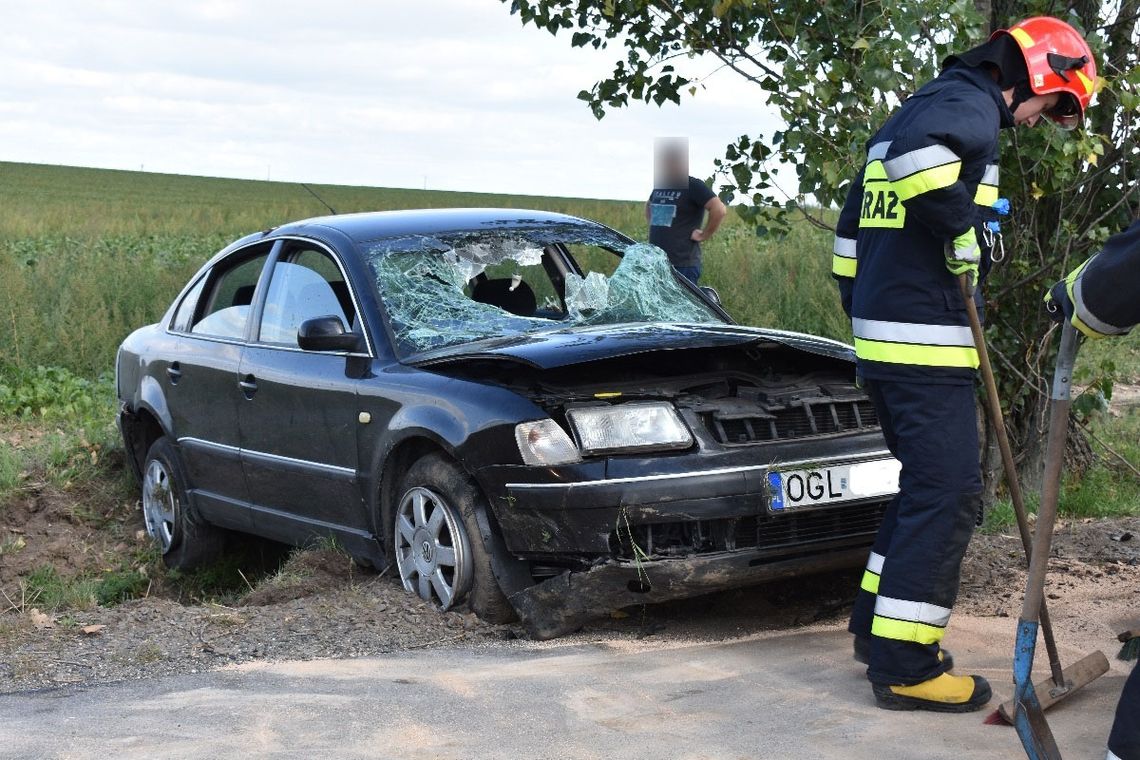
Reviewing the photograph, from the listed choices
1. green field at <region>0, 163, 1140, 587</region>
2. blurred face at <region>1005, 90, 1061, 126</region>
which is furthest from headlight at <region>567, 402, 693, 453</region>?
green field at <region>0, 163, 1140, 587</region>

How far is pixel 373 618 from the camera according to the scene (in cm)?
550

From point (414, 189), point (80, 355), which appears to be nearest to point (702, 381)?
point (80, 355)

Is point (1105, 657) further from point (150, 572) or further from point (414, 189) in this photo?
point (414, 189)

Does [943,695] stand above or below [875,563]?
below

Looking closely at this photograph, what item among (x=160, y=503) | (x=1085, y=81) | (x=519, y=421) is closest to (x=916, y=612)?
(x=519, y=421)

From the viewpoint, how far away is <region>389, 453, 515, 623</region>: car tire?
5.39 meters

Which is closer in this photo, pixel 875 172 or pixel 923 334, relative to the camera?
pixel 923 334

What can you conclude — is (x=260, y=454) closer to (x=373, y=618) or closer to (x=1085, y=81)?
(x=373, y=618)

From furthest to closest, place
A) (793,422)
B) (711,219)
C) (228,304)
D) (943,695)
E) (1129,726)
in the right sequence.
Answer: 1. (711,219)
2. (228,304)
3. (793,422)
4. (943,695)
5. (1129,726)

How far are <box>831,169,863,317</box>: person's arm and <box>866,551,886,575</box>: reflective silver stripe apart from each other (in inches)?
32.3

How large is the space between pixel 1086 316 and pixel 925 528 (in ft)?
3.72

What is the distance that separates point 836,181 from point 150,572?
4.19 metres

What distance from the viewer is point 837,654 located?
502 centimetres

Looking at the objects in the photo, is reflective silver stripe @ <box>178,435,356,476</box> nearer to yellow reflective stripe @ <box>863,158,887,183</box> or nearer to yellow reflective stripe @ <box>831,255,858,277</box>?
yellow reflective stripe @ <box>831,255,858,277</box>
